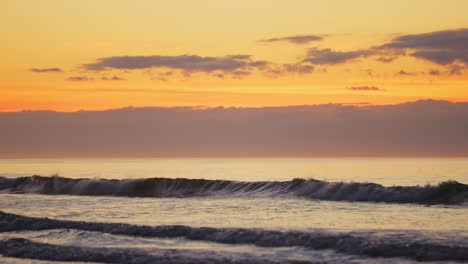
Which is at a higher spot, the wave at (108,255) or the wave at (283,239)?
the wave at (283,239)

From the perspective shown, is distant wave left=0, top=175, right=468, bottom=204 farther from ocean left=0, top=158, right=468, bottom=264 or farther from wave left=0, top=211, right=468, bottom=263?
wave left=0, top=211, right=468, bottom=263

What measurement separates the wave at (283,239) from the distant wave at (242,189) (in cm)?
1375

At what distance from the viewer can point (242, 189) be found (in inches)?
1654

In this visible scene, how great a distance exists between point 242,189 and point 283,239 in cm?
2132

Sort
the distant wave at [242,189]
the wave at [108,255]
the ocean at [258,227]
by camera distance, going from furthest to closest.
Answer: the distant wave at [242,189]
the ocean at [258,227]
the wave at [108,255]

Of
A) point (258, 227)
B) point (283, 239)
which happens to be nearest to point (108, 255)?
point (283, 239)

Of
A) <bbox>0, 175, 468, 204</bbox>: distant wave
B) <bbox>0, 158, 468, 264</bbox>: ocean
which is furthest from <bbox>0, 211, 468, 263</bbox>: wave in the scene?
<bbox>0, 175, 468, 204</bbox>: distant wave

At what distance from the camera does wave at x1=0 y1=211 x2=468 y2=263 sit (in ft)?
59.6

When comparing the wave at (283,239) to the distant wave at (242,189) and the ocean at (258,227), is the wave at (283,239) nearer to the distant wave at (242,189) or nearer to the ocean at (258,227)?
the ocean at (258,227)

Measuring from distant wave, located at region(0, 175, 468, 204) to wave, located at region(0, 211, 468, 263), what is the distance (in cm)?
1375

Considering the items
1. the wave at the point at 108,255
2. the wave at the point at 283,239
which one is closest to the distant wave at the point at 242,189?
the wave at the point at 283,239

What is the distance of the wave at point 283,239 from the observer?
18.2 metres

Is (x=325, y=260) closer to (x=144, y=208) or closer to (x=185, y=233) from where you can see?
(x=185, y=233)

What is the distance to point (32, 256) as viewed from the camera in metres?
20.1
